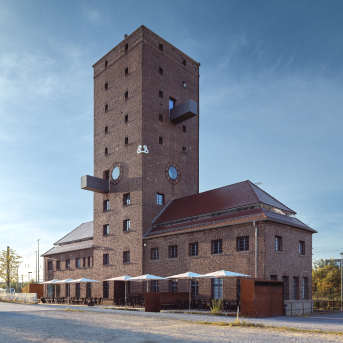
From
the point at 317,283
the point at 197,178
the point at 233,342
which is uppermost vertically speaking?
the point at 197,178

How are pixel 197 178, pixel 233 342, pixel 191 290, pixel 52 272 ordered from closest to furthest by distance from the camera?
1. pixel 233 342
2. pixel 191 290
3. pixel 197 178
4. pixel 52 272

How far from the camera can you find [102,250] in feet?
140

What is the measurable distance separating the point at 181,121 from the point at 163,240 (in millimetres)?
13925

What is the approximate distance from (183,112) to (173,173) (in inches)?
260

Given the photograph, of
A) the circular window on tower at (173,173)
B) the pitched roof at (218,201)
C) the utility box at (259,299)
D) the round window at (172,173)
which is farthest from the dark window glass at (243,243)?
the round window at (172,173)

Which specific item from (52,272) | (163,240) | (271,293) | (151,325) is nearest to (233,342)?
(151,325)

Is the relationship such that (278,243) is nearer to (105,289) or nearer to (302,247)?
(302,247)

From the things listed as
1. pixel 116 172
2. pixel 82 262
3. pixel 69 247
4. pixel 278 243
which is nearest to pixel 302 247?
pixel 278 243

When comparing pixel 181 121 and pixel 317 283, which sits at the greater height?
pixel 181 121

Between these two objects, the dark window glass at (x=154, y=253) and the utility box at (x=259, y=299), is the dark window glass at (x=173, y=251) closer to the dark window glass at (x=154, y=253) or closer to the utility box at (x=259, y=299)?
the dark window glass at (x=154, y=253)

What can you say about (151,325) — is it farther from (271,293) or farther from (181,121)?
(181,121)

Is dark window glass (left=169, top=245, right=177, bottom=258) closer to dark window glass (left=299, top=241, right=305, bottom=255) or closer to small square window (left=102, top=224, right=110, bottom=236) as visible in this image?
small square window (left=102, top=224, right=110, bottom=236)

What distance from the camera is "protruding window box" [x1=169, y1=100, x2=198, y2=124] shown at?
40906mm

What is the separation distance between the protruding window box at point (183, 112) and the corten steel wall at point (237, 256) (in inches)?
533
